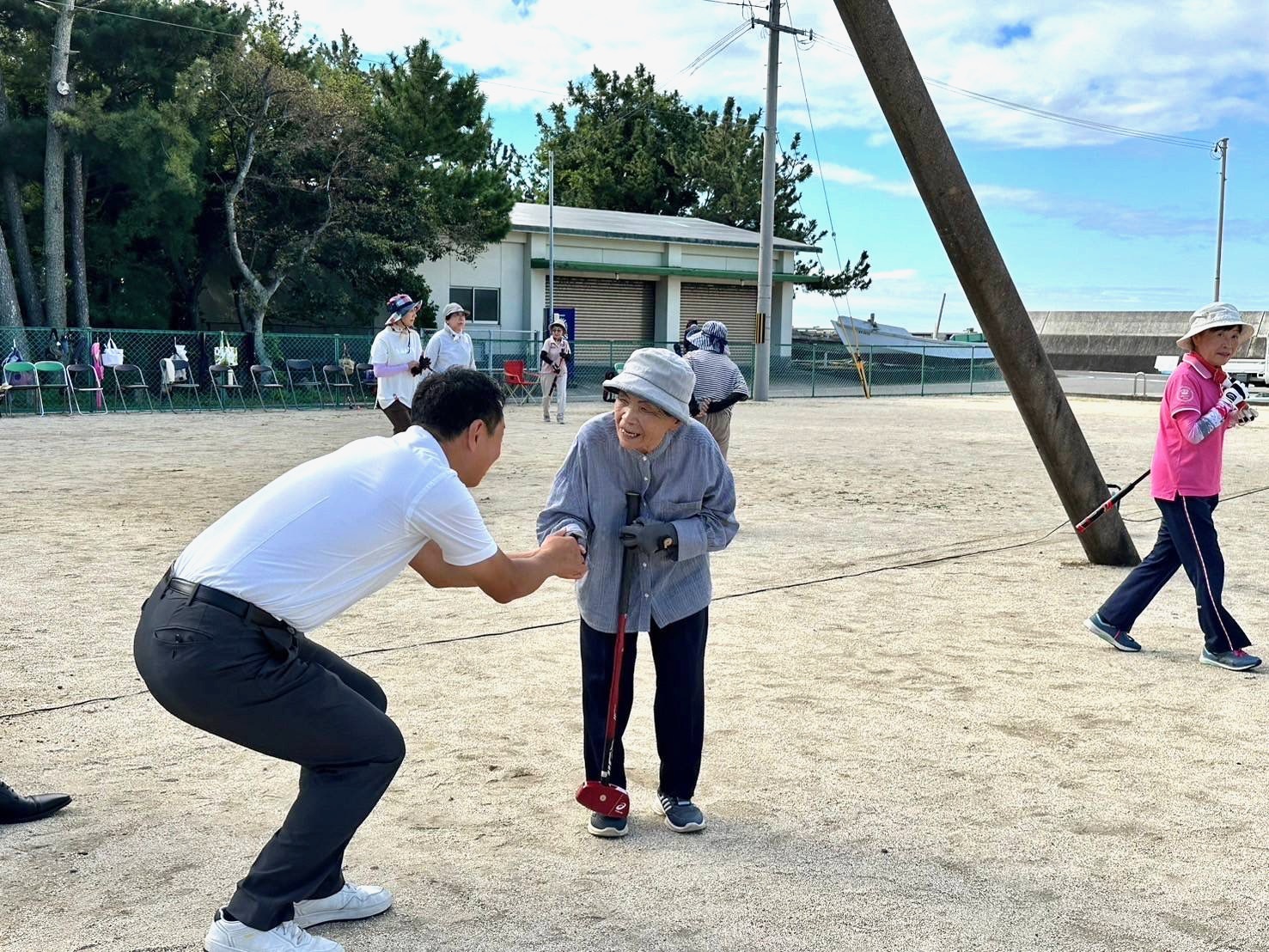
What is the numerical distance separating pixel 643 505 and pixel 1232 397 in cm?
364

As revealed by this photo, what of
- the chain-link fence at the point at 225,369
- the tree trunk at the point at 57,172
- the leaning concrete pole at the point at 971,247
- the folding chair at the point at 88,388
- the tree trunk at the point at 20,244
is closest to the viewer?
the leaning concrete pole at the point at 971,247

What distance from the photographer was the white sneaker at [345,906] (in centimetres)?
341

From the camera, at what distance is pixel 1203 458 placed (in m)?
6.05

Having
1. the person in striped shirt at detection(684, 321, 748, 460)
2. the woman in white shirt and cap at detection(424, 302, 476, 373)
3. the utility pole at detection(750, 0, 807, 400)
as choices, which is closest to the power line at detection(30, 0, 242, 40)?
the utility pole at detection(750, 0, 807, 400)

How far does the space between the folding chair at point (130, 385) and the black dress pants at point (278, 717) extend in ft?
72.9

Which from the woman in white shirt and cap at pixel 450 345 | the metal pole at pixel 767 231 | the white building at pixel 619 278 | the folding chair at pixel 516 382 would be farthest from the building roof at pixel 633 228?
the woman in white shirt and cap at pixel 450 345

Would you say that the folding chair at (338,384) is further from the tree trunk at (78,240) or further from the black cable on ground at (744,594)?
the black cable on ground at (744,594)

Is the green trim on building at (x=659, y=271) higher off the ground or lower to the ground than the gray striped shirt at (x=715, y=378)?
higher

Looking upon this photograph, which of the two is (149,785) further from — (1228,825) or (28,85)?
(28,85)

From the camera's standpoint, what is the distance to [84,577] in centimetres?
794

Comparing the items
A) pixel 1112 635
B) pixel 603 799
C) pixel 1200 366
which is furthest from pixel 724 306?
pixel 603 799

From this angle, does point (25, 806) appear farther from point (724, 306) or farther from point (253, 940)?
point (724, 306)

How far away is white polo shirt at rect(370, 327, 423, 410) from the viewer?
12.5 metres

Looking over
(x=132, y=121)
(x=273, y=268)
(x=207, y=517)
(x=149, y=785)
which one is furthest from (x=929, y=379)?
(x=149, y=785)
